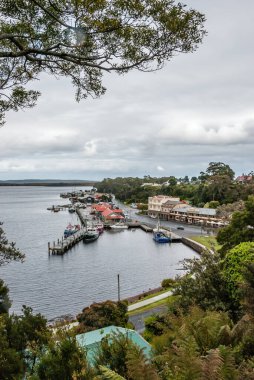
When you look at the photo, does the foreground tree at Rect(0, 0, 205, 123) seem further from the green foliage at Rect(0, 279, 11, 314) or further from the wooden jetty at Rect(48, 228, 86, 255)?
the wooden jetty at Rect(48, 228, 86, 255)

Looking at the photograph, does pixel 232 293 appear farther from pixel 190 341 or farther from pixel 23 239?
pixel 23 239

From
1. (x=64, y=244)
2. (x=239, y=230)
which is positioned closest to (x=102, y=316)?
(x=239, y=230)

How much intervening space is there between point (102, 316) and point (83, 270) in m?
22.2

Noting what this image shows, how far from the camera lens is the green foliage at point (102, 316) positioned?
55.9ft

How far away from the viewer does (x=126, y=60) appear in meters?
7.23

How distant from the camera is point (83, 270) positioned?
129 feet

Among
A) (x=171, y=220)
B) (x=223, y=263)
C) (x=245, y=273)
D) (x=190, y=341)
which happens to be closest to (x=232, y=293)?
(x=223, y=263)

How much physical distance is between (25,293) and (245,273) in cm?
2336

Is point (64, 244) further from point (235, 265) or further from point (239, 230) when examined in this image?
point (235, 265)

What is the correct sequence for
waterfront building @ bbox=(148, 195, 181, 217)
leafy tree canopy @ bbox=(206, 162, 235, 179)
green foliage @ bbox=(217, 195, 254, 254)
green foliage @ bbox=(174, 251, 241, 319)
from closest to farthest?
green foliage @ bbox=(174, 251, 241, 319) < green foliage @ bbox=(217, 195, 254, 254) < waterfront building @ bbox=(148, 195, 181, 217) < leafy tree canopy @ bbox=(206, 162, 235, 179)

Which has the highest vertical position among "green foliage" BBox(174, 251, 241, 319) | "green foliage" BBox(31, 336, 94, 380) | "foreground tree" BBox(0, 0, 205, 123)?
"foreground tree" BBox(0, 0, 205, 123)

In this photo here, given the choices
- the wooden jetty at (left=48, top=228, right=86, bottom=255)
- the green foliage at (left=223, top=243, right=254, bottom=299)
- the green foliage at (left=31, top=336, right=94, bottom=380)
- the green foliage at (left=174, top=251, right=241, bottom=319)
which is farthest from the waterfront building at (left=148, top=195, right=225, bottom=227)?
the green foliage at (left=31, top=336, right=94, bottom=380)

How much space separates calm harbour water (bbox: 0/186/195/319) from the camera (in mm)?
29953

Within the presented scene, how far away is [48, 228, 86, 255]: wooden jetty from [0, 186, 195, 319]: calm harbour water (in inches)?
32.6
